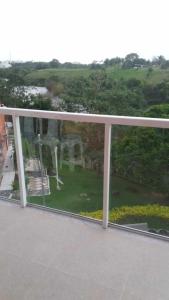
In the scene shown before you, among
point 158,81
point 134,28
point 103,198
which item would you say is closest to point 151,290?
point 103,198

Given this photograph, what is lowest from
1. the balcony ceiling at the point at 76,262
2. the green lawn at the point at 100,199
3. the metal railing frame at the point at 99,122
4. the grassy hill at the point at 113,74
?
the balcony ceiling at the point at 76,262

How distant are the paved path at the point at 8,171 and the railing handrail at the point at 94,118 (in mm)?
395

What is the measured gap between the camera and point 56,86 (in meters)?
8.59

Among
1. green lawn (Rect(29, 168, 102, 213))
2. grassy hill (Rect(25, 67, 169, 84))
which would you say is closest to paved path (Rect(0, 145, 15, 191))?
green lawn (Rect(29, 168, 102, 213))

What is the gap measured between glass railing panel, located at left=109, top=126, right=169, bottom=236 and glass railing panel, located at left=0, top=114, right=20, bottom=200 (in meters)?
1.01

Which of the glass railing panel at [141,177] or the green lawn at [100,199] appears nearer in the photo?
the glass railing panel at [141,177]

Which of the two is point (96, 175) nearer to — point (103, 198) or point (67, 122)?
point (103, 198)

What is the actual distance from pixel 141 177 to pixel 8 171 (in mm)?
1341

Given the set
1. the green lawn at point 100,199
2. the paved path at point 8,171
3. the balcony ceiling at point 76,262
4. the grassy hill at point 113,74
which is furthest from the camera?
the grassy hill at point 113,74

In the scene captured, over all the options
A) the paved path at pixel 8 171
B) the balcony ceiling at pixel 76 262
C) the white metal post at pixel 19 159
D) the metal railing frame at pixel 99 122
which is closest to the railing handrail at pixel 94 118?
the metal railing frame at pixel 99 122

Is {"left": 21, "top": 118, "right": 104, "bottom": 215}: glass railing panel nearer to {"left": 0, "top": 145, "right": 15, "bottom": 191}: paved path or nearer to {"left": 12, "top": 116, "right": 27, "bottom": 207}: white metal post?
{"left": 12, "top": 116, "right": 27, "bottom": 207}: white metal post

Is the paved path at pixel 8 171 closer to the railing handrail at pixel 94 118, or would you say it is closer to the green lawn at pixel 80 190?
the railing handrail at pixel 94 118

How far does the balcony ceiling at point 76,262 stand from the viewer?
1.71m

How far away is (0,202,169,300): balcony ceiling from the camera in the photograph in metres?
1.71
